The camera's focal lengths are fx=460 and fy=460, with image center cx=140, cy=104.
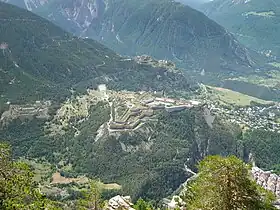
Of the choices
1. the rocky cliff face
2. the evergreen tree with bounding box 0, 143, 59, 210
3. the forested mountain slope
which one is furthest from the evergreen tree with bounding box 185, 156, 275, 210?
the forested mountain slope

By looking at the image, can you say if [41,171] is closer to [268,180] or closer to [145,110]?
[145,110]

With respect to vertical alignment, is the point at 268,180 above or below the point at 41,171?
above

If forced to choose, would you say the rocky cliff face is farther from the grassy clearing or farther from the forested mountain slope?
the grassy clearing

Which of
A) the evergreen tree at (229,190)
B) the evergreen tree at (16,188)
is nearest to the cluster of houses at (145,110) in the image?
the evergreen tree at (16,188)

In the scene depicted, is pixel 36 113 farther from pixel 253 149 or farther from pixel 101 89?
pixel 253 149

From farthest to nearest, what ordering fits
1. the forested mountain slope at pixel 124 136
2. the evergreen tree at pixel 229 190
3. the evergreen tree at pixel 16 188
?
the forested mountain slope at pixel 124 136 → the evergreen tree at pixel 16 188 → the evergreen tree at pixel 229 190

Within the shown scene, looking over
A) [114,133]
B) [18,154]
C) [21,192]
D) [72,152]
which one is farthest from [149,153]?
[21,192]

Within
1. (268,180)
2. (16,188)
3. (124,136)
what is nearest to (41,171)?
(124,136)

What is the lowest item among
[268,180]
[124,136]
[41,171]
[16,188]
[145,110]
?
[41,171]

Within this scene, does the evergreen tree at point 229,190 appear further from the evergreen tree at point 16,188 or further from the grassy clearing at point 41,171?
the grassy clearing at point 41,171

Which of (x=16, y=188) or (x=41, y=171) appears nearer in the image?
(x=16, y=188)
